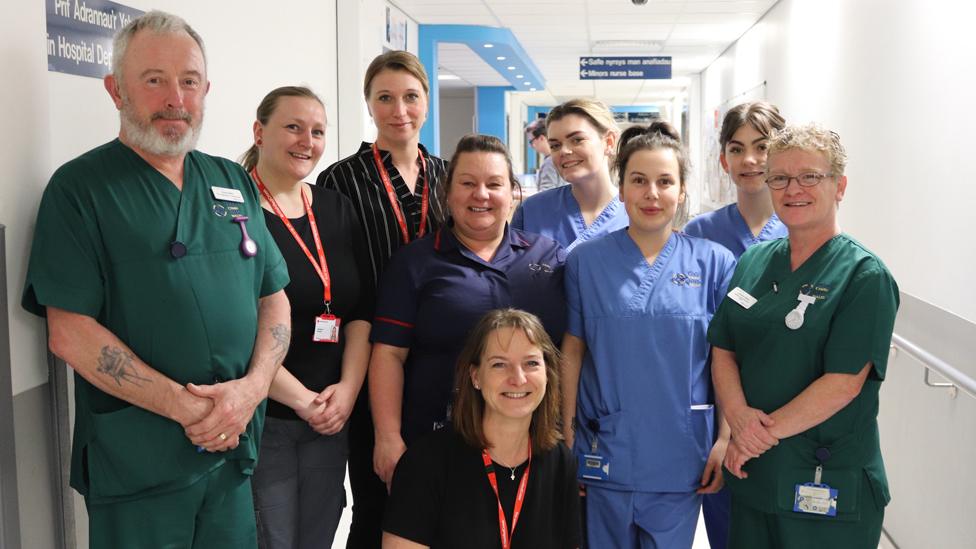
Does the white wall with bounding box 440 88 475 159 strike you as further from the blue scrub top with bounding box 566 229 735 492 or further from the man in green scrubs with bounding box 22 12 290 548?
the man in green scrubs with bounding box 22 12 290 548

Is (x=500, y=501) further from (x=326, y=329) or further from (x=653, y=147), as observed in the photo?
(x=653, y=147)

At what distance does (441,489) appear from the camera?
1884 millimetres

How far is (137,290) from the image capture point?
163 cm

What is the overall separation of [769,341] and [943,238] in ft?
5.44

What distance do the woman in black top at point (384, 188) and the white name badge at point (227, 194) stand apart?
2.02 feet

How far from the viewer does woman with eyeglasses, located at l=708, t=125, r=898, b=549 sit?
1865 millimetres

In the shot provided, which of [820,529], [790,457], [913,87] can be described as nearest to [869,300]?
[790,457]

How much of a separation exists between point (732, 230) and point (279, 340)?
150cm

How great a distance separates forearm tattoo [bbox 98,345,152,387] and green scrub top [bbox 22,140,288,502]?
49mm

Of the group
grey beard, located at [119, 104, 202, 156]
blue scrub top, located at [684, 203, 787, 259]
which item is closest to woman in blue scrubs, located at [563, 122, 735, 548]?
blue scrub top, located at [684, 203, 787, 259]

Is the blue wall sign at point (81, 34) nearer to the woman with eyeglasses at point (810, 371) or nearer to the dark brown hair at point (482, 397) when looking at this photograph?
the dark brown hair at point (482, 397)

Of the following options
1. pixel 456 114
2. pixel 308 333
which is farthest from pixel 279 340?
pixel 456 114

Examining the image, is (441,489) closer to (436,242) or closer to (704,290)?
(436,242)

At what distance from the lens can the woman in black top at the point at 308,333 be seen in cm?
213
